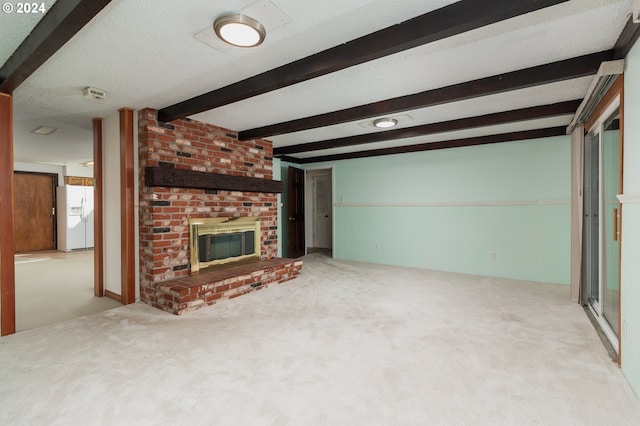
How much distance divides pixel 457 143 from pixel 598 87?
2.36 m

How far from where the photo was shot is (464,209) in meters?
4.99

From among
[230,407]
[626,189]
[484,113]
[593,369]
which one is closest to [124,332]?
[230,407]

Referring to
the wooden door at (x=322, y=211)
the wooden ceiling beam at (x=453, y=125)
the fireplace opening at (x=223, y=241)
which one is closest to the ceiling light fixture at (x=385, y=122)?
the wooden ceiling beam at (x=453, y=125)

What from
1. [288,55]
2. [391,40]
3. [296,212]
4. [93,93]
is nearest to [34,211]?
[296,212]

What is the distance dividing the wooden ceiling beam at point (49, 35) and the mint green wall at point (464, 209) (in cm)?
478

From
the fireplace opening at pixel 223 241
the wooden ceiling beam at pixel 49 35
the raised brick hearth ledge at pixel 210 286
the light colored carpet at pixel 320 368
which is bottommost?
the light colored carpet at pixel 320 368

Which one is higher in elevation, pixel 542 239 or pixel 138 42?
pixel 138 42

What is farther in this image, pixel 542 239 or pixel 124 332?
pixel 542 239

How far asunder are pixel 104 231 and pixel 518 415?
4356 mm

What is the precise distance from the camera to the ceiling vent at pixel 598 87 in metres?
2.04

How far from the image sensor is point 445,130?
3912 mm

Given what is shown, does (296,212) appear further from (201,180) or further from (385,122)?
(385,122)

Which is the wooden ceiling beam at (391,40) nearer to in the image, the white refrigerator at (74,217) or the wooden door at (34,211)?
the white refrigerator at (74,217)

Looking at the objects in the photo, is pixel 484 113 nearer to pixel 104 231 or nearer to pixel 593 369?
pixel 593 369
